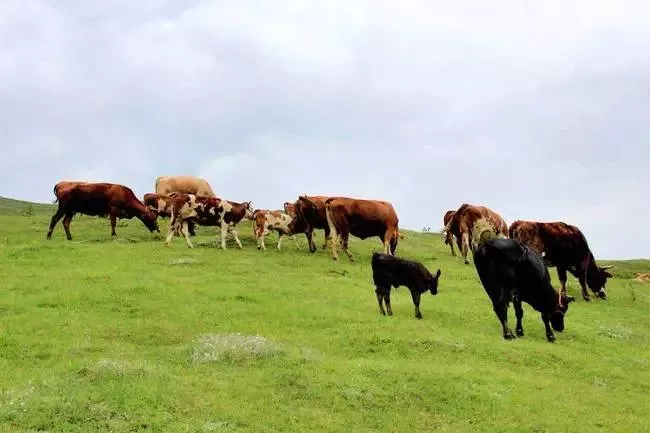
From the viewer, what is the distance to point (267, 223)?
30.2 meters

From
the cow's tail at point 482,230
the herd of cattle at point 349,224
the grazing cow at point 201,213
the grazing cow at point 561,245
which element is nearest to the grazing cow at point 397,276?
the herd of cattle at point 349,224

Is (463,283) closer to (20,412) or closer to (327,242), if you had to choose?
(327,242)

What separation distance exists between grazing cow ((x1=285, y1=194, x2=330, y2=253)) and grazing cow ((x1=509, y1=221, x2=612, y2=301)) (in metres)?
8.46

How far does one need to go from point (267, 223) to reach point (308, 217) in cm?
179

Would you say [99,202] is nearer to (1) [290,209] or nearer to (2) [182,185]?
(1) [290,209]

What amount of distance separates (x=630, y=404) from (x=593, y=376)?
1.49 m

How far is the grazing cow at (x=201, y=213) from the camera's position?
29.2 meters

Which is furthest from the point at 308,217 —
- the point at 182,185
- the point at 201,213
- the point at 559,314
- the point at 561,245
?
the point at 182,185

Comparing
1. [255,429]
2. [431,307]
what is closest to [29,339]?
[255,429]

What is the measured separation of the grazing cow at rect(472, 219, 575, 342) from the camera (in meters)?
16.8

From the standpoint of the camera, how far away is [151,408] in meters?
10.7

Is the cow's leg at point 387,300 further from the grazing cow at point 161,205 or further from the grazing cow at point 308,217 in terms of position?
the grazing cow at point 161,205

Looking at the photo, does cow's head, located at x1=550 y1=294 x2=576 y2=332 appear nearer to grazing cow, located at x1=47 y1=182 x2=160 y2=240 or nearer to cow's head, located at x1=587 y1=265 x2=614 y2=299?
cow's head, located at x1=587 y1=265 x2=614 y2=299

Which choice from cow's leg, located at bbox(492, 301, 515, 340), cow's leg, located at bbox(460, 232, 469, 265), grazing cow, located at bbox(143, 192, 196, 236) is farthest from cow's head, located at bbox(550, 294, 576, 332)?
grazing cow, located at bbox(143, 192, 196, 236)
